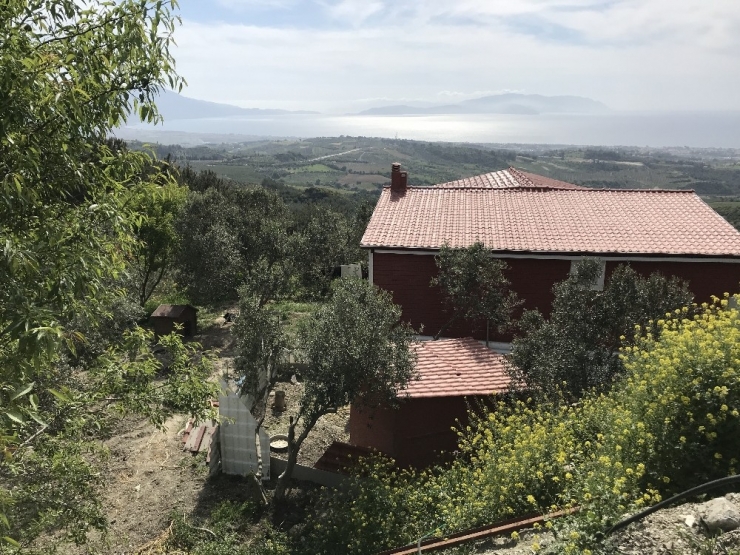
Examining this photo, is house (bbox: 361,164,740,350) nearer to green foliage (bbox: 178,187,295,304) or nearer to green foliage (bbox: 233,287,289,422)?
green foliage (bbox: 178,187,295,304)

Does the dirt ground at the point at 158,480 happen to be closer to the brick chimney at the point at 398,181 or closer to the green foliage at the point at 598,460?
the green foliage at the point at 598,460


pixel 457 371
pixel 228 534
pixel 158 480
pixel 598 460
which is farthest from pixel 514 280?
pixel 158 480

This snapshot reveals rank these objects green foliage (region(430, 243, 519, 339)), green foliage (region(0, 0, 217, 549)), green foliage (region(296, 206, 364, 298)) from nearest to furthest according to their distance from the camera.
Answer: green foliage (region(0, 0, 217, 549)) < green foliage (region(430, 243, 519, 339)) < green foliage (region(296, 206, 364, 298))

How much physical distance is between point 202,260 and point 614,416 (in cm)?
1695

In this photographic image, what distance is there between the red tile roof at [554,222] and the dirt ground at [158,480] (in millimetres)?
6576

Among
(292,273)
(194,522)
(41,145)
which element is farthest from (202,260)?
(41,145)

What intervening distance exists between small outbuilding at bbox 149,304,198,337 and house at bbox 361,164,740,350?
28.2 feet

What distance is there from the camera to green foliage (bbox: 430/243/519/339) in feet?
48.7

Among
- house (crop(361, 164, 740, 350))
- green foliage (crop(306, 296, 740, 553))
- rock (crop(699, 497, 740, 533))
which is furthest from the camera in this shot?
house (crop(361, 164, 740, 350))

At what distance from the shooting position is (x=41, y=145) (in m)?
4.47

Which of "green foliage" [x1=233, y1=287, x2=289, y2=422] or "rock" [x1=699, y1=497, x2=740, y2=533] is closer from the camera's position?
"rock" [x1=699, y1=497, x2=740, y2=533]

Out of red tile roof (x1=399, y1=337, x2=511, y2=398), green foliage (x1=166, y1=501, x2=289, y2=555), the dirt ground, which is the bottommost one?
the dirt ground

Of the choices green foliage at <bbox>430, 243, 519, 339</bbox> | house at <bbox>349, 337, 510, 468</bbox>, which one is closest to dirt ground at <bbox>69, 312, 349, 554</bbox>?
house at <bbox>349, 337, 510, 468</bbox>

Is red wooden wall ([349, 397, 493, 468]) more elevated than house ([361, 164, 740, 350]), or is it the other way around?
house ([361, 164, 740, 350])
